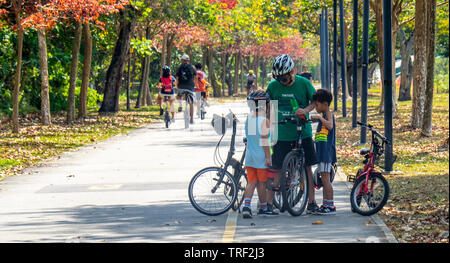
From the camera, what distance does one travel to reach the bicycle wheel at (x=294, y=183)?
369 inches

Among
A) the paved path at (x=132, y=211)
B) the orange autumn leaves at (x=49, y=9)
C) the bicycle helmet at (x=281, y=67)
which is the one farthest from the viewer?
the orange autumn leaves at (x=49, y=9)

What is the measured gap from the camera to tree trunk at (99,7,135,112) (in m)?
32.4

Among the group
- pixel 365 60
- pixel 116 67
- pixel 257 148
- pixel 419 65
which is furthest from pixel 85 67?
pixel 257 148

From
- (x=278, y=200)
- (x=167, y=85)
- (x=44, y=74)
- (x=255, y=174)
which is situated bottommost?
(x=278, y=200)

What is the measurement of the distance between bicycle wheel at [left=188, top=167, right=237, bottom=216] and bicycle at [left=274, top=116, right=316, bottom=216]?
1.91 feet

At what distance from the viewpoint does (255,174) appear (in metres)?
9.64

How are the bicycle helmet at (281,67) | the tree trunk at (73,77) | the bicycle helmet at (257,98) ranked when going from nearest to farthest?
the bicycle helmet at (257,98) < the bicycle helmet at (281,67) < the tree trunk at (73,77)

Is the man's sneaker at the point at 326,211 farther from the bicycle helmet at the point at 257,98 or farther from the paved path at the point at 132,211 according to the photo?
the bicycle helmet at the point at 257,98

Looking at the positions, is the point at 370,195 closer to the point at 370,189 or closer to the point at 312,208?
the point at 370,189

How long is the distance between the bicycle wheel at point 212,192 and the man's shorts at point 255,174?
0.68ft

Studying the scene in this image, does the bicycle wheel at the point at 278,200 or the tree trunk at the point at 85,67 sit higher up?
the tree trunk at the point at 85,67

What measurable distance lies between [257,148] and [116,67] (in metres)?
24.1

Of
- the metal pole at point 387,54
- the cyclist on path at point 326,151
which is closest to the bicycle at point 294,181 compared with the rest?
the cyclist on path at point 326,151

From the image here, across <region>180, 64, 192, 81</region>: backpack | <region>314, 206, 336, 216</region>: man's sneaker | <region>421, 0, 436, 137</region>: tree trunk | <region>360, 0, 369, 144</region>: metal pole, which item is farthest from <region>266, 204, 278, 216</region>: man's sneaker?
<region>180, 64, 192, 81</region>: backpack
